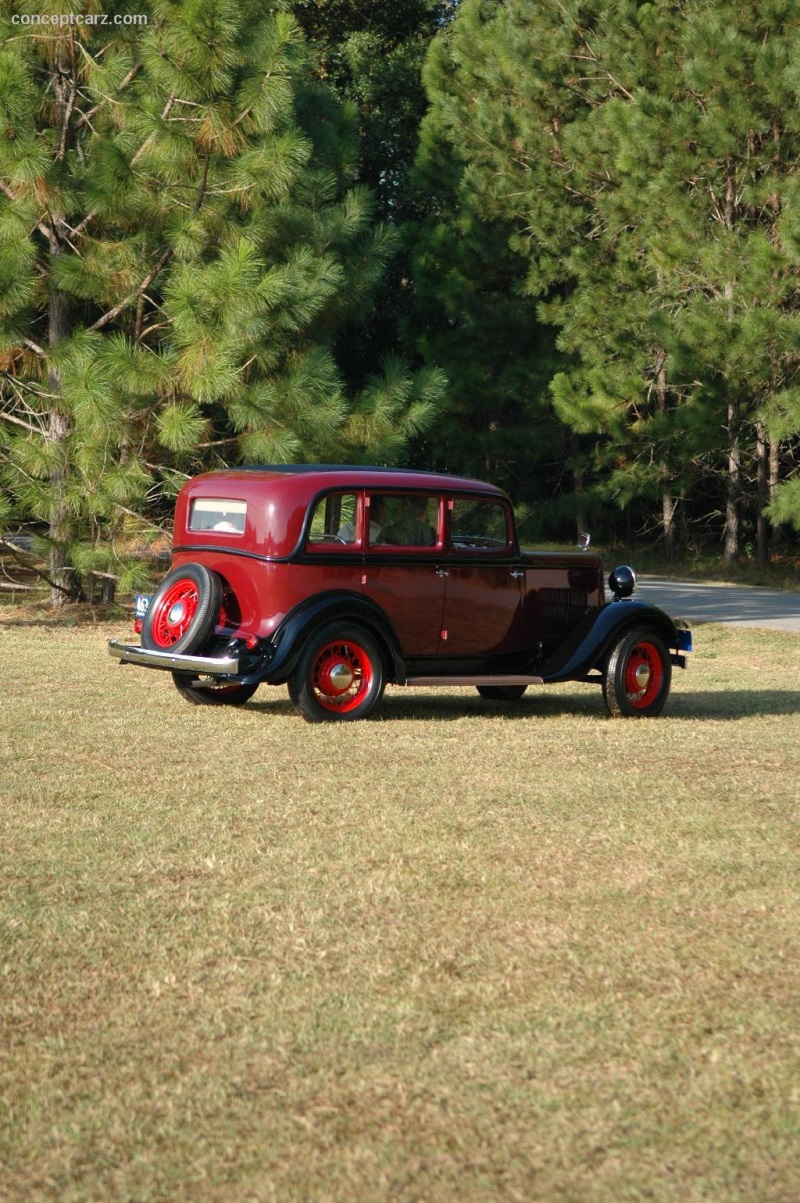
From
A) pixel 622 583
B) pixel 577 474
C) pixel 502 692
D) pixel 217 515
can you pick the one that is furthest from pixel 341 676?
pixel 577 474

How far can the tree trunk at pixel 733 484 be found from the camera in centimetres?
2716

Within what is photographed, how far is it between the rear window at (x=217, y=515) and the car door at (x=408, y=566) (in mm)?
885

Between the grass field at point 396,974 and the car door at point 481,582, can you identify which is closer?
the grass field at point 396,974

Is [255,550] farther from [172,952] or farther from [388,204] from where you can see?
[388,204]

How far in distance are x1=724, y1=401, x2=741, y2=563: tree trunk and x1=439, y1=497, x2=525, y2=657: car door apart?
54.3ft

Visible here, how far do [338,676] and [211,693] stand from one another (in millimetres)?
1333

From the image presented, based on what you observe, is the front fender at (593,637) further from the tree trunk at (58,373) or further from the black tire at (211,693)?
the tree trunk at (58,373)

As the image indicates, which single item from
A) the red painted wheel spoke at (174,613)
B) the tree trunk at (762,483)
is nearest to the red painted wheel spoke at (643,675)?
the red painted wheel spoke at (174,613)

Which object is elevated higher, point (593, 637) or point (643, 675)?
point (593, 637)

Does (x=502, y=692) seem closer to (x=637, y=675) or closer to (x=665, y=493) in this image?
(x=637, y=675)

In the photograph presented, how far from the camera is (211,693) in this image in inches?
428

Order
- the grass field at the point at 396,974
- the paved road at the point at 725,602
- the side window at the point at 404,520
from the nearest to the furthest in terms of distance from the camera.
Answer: the grass field at the point at 396,974
the side window at the point at 404,520
the paved road at the point at 725,602

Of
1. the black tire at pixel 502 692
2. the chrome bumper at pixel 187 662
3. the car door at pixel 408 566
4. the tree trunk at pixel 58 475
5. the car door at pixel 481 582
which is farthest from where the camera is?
the tree trunk at pixel 58 475

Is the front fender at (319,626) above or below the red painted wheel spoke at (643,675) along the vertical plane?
above
